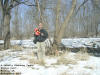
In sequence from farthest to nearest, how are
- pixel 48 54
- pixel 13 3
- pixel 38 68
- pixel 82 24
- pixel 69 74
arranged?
1. pixel 82 24
2. pixel 13 3
3. pixel 48 54
4. pixel 38 68
5. pixel 69 74

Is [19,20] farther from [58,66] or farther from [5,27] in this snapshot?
[58,66]

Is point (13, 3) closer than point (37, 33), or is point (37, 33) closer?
point (37, 33)

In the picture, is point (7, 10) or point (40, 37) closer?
point (40, 37)

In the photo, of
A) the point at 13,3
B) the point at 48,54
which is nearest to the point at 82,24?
the point at 13,3

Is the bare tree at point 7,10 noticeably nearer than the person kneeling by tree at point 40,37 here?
No

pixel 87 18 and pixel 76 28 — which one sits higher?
pixel 87 18

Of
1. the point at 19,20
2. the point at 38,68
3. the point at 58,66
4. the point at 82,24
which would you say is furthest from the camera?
the point at 82,24

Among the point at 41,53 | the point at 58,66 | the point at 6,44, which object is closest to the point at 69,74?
the point at 58,66

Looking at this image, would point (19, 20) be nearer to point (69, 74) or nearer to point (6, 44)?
point (6, 44)

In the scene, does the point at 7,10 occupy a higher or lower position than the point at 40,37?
higher

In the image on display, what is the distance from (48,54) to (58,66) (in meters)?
2.25

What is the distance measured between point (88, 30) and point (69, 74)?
1399 inches

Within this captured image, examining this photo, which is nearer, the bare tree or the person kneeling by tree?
the person kneeling by tree

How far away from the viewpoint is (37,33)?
6.55 metres
